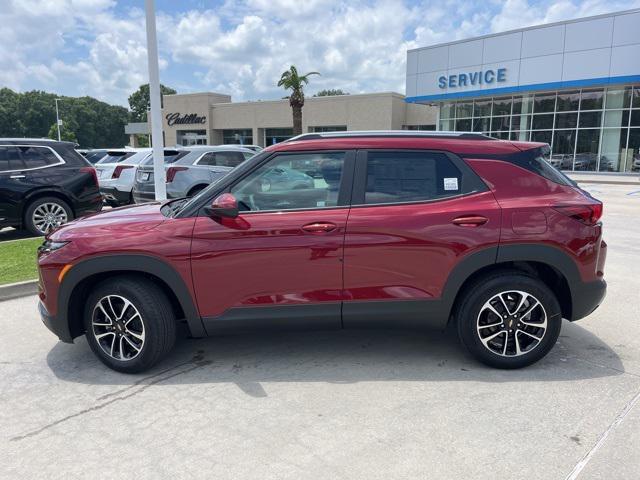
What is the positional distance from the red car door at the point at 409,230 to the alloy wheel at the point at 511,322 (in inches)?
15.1

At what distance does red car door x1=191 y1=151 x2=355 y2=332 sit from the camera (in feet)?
11.8

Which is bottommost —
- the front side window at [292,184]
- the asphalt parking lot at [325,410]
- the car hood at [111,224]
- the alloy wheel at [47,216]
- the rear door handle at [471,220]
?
the asphalt parking lot at [325,410]

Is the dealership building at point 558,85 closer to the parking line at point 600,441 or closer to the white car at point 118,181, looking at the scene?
the white car at point 118,181

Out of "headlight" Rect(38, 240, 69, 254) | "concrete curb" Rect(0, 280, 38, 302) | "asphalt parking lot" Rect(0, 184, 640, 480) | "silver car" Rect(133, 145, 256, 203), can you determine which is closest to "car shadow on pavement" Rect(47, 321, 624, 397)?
"asphalt parking lot" Rect(0, 184, 640, 480)

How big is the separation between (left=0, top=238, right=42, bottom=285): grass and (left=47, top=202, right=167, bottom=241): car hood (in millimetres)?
2679

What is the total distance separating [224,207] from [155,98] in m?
5.63

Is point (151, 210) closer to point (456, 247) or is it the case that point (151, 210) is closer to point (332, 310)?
point (332, 310)

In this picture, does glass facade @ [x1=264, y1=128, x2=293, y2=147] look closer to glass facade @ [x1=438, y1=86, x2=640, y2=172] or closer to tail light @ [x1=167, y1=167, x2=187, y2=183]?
glass facade @ [x1=438, y1=86, x2=640, y2=172]

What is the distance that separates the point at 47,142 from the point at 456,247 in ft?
27.5

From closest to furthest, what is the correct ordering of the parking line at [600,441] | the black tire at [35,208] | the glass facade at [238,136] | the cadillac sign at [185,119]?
the parking line at [600,441] < the black tire at [35,208] < the glass facade at [238,136] < the cadillac sign at [185,119]

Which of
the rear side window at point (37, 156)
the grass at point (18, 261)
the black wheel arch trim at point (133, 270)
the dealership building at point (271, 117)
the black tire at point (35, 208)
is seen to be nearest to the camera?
the black wheel arch trim at point (133, 270)

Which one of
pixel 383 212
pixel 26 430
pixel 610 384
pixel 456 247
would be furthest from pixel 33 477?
pixel 610 384

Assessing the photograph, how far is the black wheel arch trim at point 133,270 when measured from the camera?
3609 millimetres

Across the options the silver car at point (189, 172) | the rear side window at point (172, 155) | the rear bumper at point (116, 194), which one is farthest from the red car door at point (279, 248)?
the rear bumper at point (116, 194)
